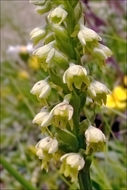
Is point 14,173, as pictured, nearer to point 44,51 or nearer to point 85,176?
point 85,176

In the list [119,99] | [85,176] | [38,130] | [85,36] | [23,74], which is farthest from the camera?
[23,74]

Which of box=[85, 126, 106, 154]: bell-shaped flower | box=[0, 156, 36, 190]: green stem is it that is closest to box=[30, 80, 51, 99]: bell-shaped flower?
box=[85, 126, 106, 154]: bell-shaped flower

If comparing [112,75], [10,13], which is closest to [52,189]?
[112,75]

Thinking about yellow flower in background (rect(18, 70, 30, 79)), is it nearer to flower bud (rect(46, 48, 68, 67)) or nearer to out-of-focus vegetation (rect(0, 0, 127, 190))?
out-of-focus vegetation (rect(0, 0, 127, 190))

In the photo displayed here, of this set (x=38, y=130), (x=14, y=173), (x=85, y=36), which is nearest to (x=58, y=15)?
(x=85, y=36)

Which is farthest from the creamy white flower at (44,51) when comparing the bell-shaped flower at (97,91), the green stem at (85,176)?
the green stem at (85,176)

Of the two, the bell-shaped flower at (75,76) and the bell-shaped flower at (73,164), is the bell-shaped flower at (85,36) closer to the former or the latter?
the bell-shaped flower at (75,76)
